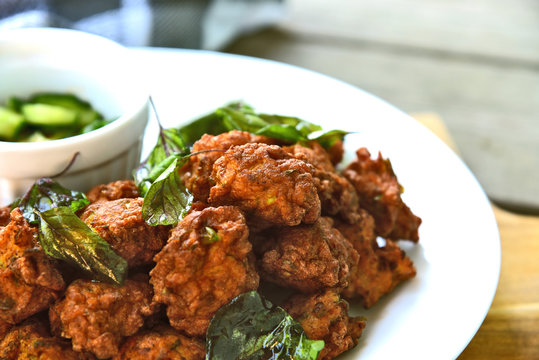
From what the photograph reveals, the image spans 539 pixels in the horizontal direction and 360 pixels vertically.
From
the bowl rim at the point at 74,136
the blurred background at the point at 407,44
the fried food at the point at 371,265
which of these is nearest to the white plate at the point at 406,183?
the fried food at the point at 371,265

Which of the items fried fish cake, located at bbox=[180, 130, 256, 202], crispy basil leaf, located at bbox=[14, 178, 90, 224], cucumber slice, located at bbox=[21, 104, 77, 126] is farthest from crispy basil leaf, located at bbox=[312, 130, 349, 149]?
cucumber slice, located at bbox=[21, 104, 77, 126]

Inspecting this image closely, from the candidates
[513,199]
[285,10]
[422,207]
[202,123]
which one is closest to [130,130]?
[202,123]

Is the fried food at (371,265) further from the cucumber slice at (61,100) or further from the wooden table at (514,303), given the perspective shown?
the cucumber slice at (61,100)

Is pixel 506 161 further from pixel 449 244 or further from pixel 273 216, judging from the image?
pixel 273 216

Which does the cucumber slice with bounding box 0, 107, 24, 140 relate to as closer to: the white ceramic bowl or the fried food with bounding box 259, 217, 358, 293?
the white ceramic bowl

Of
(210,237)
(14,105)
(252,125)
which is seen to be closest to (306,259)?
(210,237)
